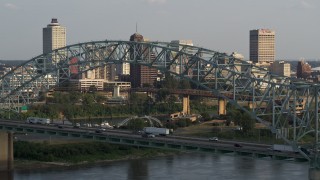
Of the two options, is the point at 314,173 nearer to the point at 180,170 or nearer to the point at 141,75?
the point at 180,170

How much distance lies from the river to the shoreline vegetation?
2.77ft

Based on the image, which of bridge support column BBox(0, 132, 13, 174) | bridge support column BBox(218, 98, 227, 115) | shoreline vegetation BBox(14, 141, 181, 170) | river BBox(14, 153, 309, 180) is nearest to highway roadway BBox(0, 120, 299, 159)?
bridge support column BBox(0, 132, 13, 174)

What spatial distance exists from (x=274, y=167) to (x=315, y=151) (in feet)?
32.3

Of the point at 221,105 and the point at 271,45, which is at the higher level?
the point at 271,45

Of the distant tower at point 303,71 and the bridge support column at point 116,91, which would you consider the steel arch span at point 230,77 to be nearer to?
the bridge support column at point 116,91

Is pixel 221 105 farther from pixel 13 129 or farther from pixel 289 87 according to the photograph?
pixel 289 87

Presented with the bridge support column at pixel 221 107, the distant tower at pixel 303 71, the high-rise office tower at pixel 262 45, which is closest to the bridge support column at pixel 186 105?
the bridge support column at pixel 221 107

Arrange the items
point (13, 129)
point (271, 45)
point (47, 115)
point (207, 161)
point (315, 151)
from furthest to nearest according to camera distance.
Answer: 1. point (271, 45)
2. point (47, 115)
3. point (207, 161)
4. point (13, 129)
5. point (315, 151)

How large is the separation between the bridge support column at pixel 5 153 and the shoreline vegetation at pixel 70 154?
0.40 meters

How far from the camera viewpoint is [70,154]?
1426 inches

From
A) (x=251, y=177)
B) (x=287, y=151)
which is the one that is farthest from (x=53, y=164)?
(x=287, y=151)

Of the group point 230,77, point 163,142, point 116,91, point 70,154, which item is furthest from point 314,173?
point 116,91

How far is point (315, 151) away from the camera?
23000 mm

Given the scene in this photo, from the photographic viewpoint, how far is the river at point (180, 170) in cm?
3022
